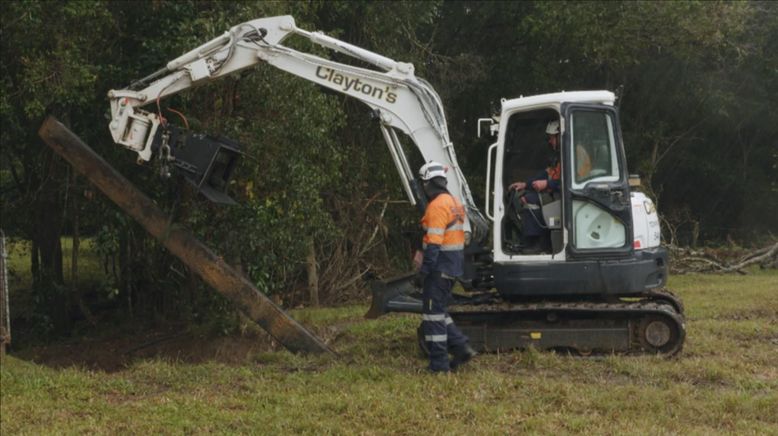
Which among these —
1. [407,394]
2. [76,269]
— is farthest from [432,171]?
[76,269]

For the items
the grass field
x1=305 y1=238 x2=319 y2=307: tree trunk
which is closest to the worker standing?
the grass field

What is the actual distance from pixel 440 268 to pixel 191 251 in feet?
9.52

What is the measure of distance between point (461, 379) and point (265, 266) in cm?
402

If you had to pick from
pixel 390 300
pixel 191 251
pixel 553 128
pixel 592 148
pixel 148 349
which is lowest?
pixel 148 349

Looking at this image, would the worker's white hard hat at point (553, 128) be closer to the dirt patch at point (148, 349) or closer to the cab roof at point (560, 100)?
the cab roof at point (560, 100)

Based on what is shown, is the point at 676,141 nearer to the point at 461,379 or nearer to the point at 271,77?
the point at 271,77

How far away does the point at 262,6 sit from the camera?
10.7 m

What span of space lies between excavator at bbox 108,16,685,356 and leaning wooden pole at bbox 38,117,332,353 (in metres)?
0.63

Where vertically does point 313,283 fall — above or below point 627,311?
below

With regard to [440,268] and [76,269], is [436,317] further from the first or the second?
[76,269]

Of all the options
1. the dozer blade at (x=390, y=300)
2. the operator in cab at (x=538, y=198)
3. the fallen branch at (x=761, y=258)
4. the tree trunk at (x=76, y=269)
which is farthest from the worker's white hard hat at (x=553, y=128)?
the fallen branch at (x=761, y=258)

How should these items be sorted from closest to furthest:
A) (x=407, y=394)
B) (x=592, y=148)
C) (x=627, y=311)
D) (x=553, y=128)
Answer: (x=407, y=394) < (x=627, y=311) < (x=592, y=148) < (x=553, y=128)

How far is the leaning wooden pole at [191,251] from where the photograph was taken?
349 inches

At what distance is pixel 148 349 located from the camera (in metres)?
11.7
